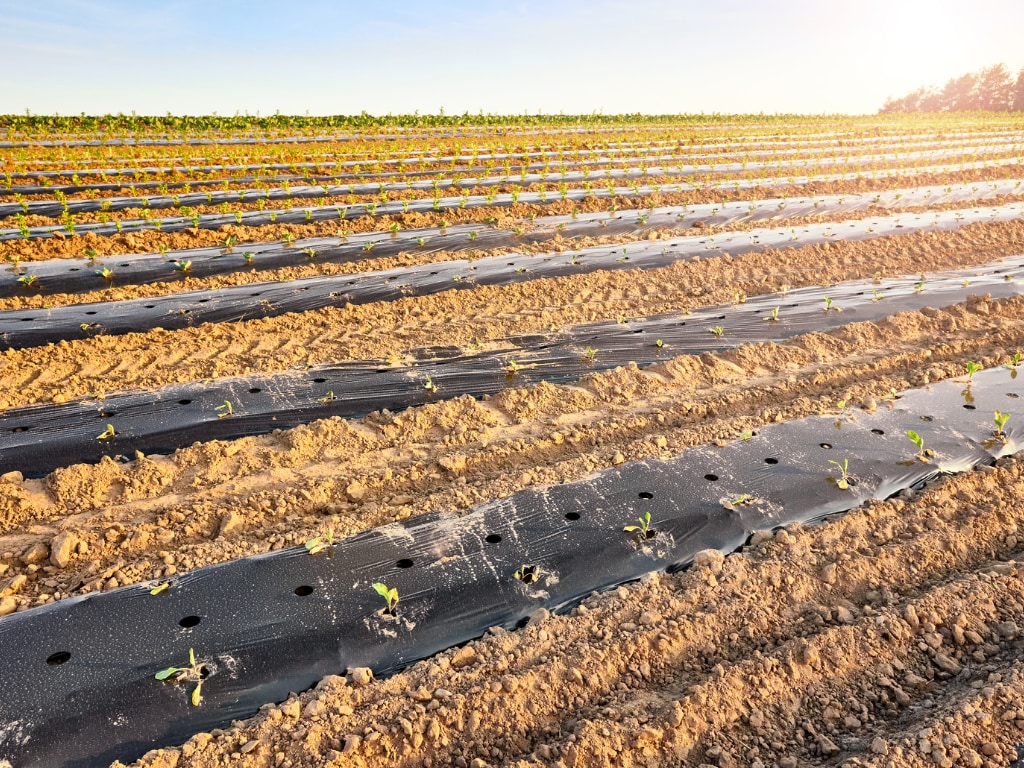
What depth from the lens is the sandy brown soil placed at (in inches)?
90.8

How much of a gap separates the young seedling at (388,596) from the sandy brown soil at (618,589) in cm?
34

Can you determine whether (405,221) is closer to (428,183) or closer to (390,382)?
(428,183)

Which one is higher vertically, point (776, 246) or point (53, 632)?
point (776, 246)

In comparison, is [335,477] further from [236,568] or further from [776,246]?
[776,246]

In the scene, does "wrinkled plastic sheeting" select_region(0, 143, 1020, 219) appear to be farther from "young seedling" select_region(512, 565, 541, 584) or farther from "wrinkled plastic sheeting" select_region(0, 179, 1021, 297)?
"young seedling" select_region(512, 565, 541, 584)

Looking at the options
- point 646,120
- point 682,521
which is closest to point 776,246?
point 682,521

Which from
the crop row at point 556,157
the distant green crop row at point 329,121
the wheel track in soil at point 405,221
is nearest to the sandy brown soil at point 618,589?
the wheel track in soil at point 405,221

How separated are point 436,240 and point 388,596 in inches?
A: 288

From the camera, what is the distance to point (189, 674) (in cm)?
255

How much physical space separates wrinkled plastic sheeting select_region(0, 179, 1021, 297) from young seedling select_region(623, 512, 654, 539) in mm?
6514

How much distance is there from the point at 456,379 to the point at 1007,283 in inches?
291

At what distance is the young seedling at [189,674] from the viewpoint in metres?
2.50

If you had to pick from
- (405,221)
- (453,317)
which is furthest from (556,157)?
(453,317)

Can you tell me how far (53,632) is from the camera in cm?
272
